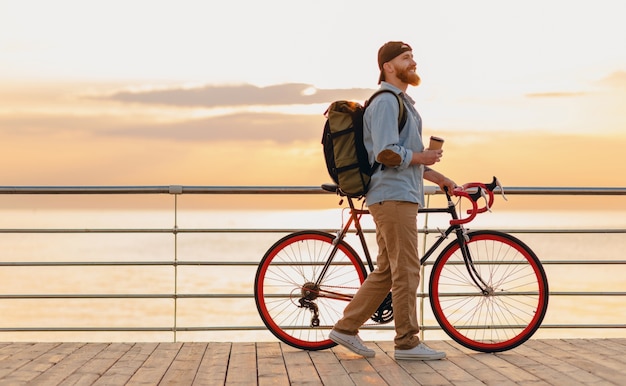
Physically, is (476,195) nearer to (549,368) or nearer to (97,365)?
(549,368)

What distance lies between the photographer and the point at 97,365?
4.77m

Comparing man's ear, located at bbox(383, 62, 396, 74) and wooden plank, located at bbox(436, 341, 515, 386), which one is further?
man's ear, located at bbox(383, 62, 396, 74)

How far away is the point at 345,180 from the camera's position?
4770 millimetres

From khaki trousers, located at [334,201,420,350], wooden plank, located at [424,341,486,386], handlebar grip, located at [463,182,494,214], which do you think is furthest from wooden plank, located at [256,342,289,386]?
handlebar grip, located at [463,182,494,214]

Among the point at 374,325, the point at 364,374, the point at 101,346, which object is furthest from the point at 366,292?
the point at 101,346

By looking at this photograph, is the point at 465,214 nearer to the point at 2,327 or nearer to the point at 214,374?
the point at 214,374

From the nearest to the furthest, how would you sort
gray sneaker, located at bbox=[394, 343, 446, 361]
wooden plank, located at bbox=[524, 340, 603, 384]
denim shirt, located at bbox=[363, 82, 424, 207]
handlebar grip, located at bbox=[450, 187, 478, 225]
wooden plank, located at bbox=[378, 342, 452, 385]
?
wooden plank, located at bbox=[378, 342, 452, 385], wooden plank, located at bbox=[524, 340, 603, 384], denim shirt, located at bbox=[363, 82, 424, 207], gray sneaker, located at bbox=[394, 343, 446, 361], handlebar grip, located at bbox=[450, 187, 478, 225]

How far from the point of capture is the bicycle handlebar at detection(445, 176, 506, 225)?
5.08 metres

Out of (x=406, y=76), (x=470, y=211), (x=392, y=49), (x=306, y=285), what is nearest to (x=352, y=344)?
(x=306, y=285)

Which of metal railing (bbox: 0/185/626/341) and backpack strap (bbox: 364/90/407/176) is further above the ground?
backpack strap (bbox: 364/90/407/176)

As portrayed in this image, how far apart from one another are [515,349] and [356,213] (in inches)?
49.7

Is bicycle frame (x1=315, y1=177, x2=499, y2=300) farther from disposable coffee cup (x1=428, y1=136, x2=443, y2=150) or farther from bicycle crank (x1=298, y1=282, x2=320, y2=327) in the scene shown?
disposable coffee cup (x1=428, y1=136, x2=443, y2=150)

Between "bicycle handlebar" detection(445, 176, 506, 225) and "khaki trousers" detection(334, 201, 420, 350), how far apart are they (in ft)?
1.38

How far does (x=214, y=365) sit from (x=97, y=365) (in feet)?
2.07
